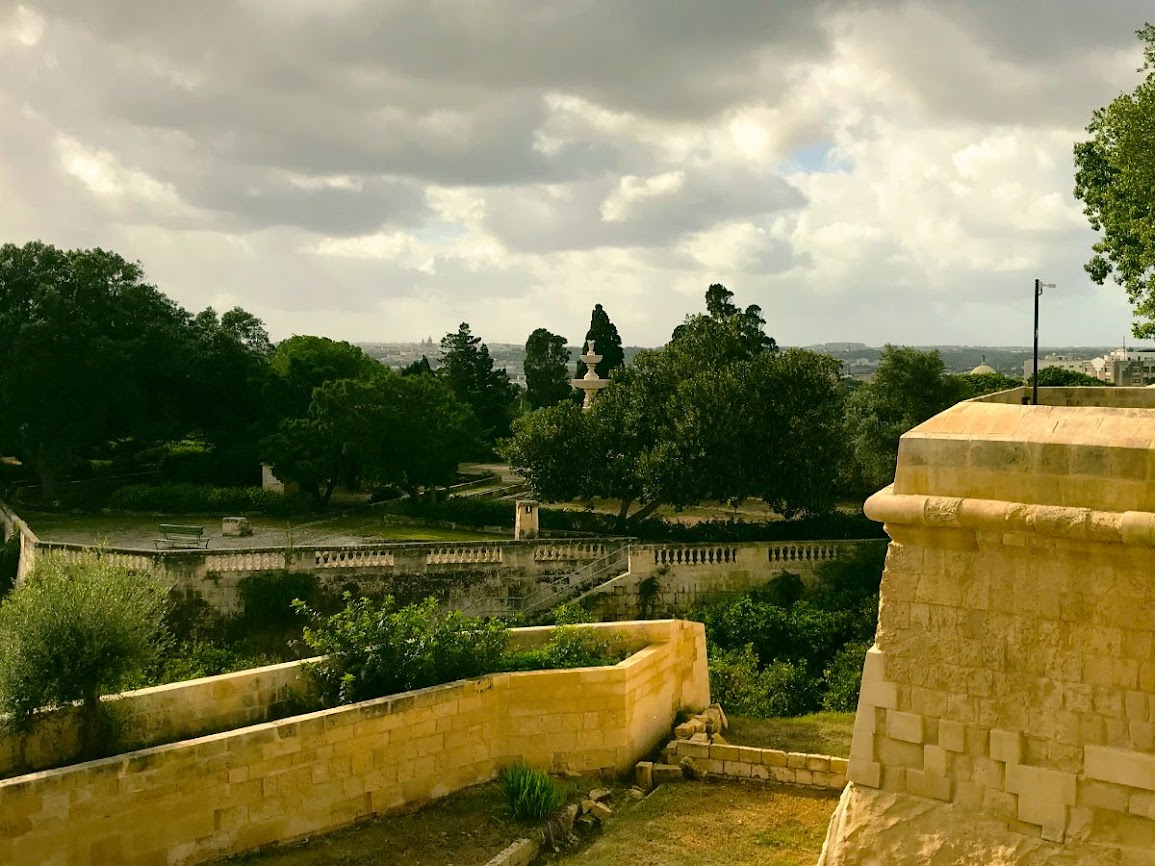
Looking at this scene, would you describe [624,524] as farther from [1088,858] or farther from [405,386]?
[1088,858]

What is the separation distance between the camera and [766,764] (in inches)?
428

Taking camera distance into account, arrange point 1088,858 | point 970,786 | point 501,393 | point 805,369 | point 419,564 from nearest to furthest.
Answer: point 1088,858, point 970,786, point 419,564, point 805,369, point 501,393

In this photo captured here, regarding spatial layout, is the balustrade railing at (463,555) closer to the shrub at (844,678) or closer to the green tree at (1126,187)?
the shrub at (844,678)

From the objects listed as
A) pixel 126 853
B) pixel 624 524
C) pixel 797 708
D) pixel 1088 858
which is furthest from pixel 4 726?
pixel 624 524

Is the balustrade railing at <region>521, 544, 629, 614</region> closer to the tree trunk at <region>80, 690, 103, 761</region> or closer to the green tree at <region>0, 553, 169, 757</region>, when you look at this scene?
the green tree at <region>0, 553, 169, 757</region>

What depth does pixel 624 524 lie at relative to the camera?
88.6 feet

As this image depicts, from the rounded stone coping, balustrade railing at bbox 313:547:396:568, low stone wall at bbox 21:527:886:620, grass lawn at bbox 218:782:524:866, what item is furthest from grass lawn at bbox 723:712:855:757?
balustrade railing at bbox 313:547:396:568

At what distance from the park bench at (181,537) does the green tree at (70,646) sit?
15.0m

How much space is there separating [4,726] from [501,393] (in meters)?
37.4

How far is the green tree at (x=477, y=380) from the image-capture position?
4506 centimetres

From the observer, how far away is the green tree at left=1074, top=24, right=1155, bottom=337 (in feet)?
64.0

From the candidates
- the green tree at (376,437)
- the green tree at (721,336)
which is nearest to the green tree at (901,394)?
the green tree at (721,336)

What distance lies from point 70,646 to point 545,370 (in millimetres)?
41846

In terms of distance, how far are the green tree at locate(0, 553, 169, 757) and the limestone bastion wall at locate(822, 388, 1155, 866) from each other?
22.3 feet
